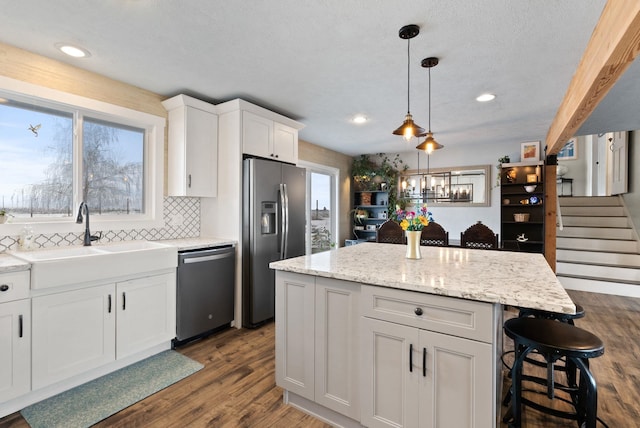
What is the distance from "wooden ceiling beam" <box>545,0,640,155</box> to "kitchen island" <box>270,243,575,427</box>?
122cm

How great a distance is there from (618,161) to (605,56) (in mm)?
5682

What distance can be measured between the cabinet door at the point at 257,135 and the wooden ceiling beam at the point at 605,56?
285 cm

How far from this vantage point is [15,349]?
6.31 ft

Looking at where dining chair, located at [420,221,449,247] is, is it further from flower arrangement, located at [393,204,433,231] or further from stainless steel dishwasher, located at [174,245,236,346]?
stainless steel dishwasher, located at [174,245,236,346]

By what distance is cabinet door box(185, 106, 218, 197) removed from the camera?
3207 mm

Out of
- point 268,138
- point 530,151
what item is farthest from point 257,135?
point 530,151

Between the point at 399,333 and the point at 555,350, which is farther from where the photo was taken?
the point at 399,333

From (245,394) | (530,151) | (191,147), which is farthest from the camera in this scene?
(530,151)

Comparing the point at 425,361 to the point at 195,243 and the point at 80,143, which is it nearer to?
the point at 195,243

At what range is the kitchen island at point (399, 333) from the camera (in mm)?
1373

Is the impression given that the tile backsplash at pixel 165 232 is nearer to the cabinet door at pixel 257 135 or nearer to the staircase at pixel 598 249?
the cabinet door at pixel 257 135

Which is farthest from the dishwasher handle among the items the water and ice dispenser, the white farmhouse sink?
the water and ice dispenser

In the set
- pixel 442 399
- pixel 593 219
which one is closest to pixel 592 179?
pixel 593 219

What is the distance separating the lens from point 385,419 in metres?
1.61
